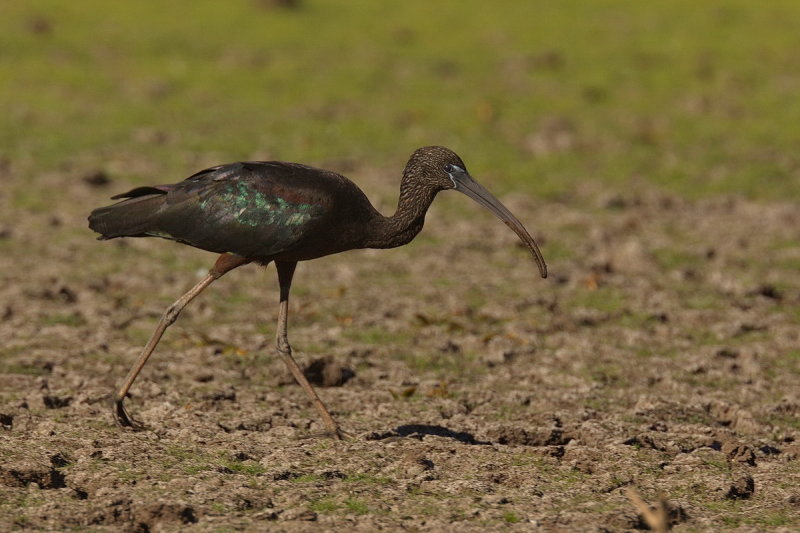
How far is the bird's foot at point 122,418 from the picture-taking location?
21.4ft

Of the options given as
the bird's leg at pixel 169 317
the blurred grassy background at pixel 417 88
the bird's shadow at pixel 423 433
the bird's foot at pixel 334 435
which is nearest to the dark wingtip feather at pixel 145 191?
the bird's leg at pixel 169 317

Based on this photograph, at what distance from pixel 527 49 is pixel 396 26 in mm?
2266

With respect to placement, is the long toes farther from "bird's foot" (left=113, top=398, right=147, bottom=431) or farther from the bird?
"bird's foot" (left=113, top=398, right=147, bottom=431)

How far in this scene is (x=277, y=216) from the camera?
21.4ft

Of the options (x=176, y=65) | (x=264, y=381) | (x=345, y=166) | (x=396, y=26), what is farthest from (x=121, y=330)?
(x=396, y=26)

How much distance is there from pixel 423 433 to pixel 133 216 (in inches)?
75.0

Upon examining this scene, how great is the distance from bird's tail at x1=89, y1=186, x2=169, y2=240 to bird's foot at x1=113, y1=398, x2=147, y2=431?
2.93 ft

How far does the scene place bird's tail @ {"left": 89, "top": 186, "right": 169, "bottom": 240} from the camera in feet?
22.2

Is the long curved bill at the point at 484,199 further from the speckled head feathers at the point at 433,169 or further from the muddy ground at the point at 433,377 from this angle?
the muddy ground at the point at 433,377

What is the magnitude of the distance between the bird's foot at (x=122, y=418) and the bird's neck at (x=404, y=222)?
4.92ft

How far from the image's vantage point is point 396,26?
1966cm

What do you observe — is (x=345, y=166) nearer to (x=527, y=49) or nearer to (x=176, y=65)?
(x=176, y=65)

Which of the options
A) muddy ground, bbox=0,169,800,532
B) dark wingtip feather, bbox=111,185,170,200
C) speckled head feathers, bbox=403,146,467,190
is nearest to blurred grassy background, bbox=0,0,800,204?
muddy ground, bbox=0,169,800,532

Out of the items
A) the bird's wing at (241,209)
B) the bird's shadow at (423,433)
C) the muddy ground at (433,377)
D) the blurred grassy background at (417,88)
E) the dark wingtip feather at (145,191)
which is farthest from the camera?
the blurred grassy background at (417,88)
